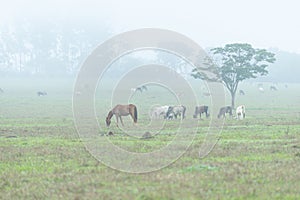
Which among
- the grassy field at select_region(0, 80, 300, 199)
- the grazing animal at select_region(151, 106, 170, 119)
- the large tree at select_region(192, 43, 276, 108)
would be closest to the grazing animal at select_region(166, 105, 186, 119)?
the grazing animal at select_region(151, 106, 170, 119)

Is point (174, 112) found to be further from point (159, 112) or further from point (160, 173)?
point (160, 173)

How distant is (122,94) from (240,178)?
4675 centimetres

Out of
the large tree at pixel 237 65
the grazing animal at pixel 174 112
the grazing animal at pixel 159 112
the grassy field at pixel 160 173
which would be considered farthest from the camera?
the large tree at pixel 237 65

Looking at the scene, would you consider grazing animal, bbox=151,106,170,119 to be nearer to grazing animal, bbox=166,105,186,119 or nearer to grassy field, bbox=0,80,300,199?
→ grazing animal, bbox=166,105,186,119

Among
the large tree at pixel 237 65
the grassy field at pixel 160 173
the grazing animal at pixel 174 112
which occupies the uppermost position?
the large tree at pixel 237 65

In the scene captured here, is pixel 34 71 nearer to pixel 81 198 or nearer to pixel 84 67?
pixel 84 67

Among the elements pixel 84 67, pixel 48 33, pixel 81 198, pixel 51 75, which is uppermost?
pixel 48 33

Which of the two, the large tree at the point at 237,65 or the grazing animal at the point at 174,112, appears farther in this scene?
the large tree at the point at 237,65

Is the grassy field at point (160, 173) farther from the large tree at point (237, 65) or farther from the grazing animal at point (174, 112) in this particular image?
the large tree at point (237, 65)

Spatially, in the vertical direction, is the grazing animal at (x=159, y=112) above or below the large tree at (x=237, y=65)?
below

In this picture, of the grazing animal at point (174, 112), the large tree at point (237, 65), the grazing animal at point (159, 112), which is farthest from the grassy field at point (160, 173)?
the large tree at point (237, 65)

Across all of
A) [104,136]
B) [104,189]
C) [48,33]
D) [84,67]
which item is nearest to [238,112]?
[104,136]

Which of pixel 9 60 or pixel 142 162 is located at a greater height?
pixel 9 60

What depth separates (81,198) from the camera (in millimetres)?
10492
